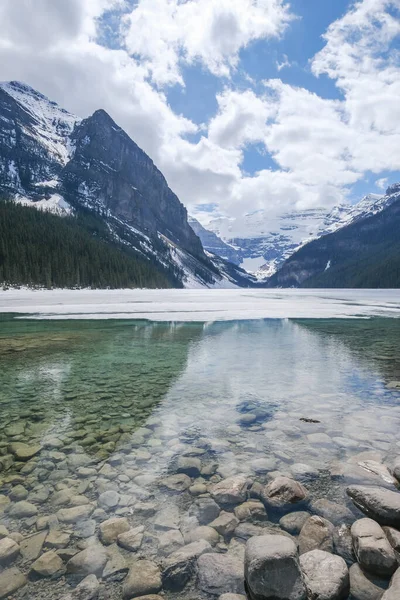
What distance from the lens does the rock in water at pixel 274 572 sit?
2996 mm

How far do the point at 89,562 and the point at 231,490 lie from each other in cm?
203

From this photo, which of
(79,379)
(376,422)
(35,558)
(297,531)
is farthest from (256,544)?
(79,379)

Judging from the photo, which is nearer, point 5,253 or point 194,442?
point 194,442

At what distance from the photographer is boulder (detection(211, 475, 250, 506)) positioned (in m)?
4.56

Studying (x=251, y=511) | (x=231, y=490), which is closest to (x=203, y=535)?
(x=251, y=511)

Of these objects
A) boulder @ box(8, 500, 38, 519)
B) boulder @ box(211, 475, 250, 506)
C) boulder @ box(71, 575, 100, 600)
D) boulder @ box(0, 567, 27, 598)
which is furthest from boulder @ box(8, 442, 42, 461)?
boulder @ box(211, 475, 250, 506)

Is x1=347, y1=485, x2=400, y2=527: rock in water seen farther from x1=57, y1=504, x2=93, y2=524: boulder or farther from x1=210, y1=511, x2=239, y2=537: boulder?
x1=57, y1=504, x2=93, y2=524: boulder

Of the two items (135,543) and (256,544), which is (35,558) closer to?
(135,543)

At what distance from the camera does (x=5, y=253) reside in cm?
9850

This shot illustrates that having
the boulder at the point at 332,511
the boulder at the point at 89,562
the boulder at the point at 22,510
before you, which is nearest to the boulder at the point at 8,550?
the boulder at the point at 22,510

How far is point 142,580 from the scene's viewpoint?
10.6ft

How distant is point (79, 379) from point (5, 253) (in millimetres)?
103699

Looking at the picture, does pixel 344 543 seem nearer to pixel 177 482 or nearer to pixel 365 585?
pixel 365 585

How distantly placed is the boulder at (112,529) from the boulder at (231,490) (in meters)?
1.27
